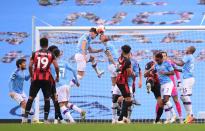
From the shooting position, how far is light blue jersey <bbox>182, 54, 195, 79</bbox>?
17516 mm

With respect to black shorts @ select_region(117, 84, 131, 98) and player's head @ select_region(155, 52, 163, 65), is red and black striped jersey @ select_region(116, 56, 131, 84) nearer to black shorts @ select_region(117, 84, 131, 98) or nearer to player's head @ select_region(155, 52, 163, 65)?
black shorts @ select_region(117, 84, 131, 98)

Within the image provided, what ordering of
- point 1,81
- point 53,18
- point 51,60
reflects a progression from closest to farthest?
point 51,60, point 1,81, point 53,18

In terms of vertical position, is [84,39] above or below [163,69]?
above

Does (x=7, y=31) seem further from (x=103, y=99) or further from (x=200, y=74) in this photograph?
(x=200, y=74)

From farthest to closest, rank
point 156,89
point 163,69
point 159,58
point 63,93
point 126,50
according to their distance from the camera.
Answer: point 63,93, point 163,69, point 159,58, point 156,89, point 126,50

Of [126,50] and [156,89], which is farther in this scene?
[156,89]

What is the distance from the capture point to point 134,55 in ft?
66.2

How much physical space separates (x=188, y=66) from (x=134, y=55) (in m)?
2.78

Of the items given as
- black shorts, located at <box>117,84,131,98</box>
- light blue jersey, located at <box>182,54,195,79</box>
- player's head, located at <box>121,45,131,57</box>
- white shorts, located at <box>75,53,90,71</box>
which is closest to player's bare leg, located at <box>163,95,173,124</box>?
light blue jersey, located at <box>182,54,195,79</box>

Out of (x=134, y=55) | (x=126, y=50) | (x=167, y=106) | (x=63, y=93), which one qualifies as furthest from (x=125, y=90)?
(x=134, y=55)

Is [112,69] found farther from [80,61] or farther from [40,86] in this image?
[40,86]

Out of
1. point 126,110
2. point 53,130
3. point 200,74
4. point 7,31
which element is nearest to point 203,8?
point 200,74

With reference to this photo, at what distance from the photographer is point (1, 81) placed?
67.8 ft

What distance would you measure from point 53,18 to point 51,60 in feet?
27.9
